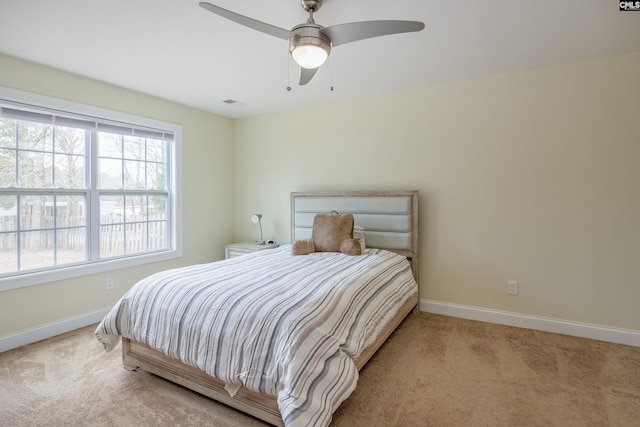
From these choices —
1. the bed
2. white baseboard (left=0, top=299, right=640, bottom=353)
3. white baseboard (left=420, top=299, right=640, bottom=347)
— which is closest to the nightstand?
the bed

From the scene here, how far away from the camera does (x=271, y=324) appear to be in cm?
174

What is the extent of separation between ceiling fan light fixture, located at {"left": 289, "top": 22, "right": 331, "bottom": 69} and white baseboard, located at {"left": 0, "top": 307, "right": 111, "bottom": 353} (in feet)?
10.4

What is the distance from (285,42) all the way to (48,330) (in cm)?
324

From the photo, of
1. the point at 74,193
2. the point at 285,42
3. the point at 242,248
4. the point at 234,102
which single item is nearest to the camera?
the point at 285,42

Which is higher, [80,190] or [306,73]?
[306,73]

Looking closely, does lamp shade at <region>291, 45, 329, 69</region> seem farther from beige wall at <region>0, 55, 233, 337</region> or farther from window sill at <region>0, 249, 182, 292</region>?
window sill at <region>0, 249, 182, 292</region>

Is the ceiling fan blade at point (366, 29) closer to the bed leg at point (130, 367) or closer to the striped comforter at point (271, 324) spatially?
the striped comforter at point (271, 324)

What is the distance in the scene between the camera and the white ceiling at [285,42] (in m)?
2.07

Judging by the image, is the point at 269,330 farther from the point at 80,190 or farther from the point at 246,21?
the point at 80,190

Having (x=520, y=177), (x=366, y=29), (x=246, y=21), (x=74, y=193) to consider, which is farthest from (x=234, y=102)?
(x=520, y=177)

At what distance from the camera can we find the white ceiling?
6.80 ft

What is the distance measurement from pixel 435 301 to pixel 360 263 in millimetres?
1201

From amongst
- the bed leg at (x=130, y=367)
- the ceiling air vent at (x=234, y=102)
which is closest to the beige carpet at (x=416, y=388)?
the bed leg at (x=130, y=367)

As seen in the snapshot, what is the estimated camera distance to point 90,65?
291 cm
